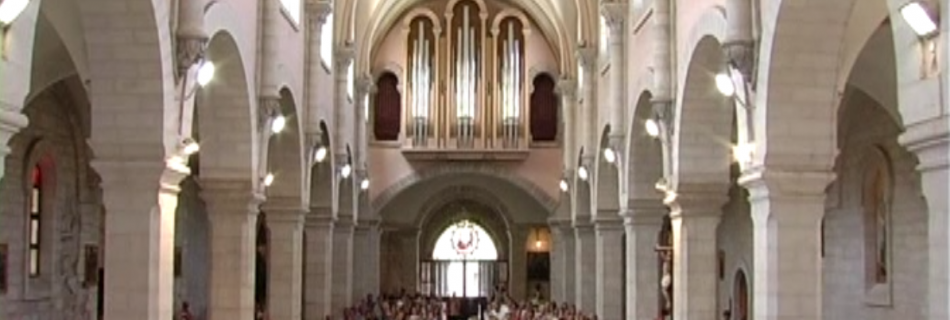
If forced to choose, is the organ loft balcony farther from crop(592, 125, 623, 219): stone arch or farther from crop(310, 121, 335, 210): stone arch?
crop(310, 121, 335, 210): stone arch

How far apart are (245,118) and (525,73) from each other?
900 inches

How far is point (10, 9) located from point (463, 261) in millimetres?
39616

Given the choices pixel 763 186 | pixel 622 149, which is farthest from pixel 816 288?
pixel 622 149

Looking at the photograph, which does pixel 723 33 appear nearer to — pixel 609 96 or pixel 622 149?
pixel 622 149

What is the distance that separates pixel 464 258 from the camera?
48.9 meters

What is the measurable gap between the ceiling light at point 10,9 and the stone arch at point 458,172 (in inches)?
1268

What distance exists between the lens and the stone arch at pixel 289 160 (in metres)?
25.1

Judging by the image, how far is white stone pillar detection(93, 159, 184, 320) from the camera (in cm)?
1479

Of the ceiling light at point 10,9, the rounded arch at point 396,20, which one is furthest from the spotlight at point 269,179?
the ceiling light at point 10,9

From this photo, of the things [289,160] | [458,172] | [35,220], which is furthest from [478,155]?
[35,220]

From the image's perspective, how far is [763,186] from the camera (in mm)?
14586

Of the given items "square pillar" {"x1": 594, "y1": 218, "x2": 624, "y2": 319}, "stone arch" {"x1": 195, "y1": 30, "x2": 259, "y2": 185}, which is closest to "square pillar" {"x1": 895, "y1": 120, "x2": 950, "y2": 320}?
"stone arch" {"x1": 195, "y1": 30, "x2": 259, "y2": 185}

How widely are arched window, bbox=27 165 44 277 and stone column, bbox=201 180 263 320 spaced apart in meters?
5.10

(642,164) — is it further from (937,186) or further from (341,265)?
(937,186)
